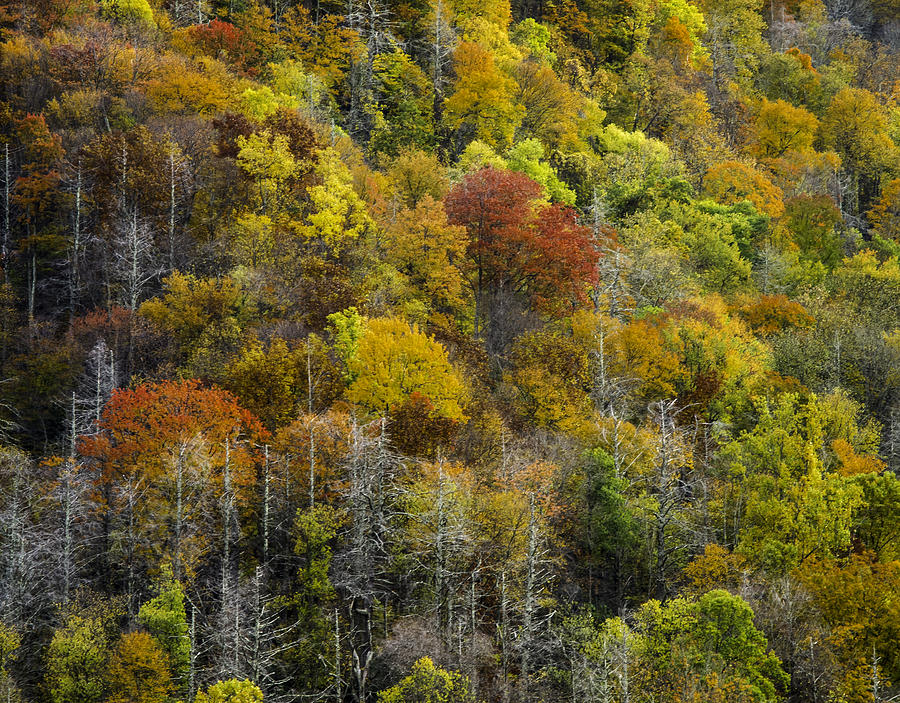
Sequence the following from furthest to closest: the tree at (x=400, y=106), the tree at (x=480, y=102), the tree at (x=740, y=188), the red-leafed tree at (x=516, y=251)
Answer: the tree at (x=740, y=188) < the tree at (x=480, y=102) < the tree at (x=400, y=106) < the red-leafed tree at (x=516, y=251)

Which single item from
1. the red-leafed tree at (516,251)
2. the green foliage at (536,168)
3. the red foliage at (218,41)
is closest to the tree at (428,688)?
the red-leafed tree at (516,251)

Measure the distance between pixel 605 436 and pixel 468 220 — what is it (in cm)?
1837

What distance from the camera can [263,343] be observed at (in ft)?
165

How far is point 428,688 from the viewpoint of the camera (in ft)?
119

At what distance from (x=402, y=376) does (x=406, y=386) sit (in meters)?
0.55

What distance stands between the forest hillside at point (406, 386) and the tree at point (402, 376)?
218 mm

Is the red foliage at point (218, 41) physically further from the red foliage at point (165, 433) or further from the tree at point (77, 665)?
the tree at point (77, 665)

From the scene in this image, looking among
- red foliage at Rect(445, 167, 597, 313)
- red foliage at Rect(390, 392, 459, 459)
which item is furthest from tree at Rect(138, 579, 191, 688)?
red foliage at Rect(445, 167, 597, 313)

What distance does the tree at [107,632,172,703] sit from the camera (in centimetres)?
3728

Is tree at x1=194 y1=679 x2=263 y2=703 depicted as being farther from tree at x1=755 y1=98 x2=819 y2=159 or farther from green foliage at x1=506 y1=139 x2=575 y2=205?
tree at x1=755 y1=98 x2=819 y2=159

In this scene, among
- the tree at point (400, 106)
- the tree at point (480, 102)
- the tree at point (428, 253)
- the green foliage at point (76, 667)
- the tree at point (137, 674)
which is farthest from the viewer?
the tree at point (480, 102)

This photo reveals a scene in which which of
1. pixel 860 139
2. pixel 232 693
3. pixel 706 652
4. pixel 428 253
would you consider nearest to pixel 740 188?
pixel 860 139

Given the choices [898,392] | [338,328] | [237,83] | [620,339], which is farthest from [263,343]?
[898,392]

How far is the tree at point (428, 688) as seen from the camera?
36.3 m
